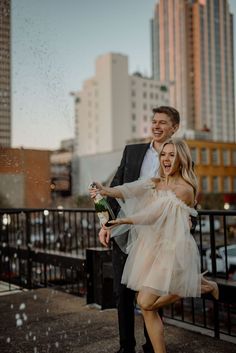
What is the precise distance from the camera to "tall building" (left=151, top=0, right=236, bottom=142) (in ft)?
445

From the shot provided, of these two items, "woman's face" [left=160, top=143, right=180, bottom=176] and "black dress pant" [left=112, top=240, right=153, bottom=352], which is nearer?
"woman's face" [left=160, top=143, right=180, bottom=176]

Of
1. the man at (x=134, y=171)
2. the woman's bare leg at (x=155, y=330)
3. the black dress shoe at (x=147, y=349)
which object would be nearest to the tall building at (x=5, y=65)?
the man at (x=134, y=171)

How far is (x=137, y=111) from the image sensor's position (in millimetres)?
98188

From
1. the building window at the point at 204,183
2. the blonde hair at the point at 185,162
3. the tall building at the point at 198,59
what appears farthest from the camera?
the tall building at the point at 198,59

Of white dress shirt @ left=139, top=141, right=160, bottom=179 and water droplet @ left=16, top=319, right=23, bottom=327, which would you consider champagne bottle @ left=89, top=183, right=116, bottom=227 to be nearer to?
white dress shirt @ left=139, top=141, right=160, bottom=179

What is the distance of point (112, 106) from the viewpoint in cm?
9344

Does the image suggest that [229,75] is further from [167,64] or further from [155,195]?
[155,195]

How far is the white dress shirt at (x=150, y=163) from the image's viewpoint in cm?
364

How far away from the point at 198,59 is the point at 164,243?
145 meters

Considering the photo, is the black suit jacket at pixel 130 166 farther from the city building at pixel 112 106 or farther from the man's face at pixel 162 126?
the city building at pixel 112 106

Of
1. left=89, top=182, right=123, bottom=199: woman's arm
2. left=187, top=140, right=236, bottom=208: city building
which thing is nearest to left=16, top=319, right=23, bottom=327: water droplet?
left=89, top=182, right=123, bottom=199: woman's arm

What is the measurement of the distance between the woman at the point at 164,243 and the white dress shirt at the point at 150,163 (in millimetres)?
304

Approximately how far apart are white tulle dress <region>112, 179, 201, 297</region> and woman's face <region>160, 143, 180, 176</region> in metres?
0.16

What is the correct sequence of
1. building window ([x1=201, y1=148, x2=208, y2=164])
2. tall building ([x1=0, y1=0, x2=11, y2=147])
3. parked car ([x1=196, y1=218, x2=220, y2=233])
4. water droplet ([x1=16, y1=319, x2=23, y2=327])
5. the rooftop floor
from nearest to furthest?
the rooftop floor
water droplet ([x1=16, y1=319, x2=23, y2=327])
tall building ([x1=0, y1=0, x2=11, y2=147])
parked car ([x1=196, y1=218, x2=220, y2=233])
building window ([x1=201, y1=148, x2=208, y2=164])
